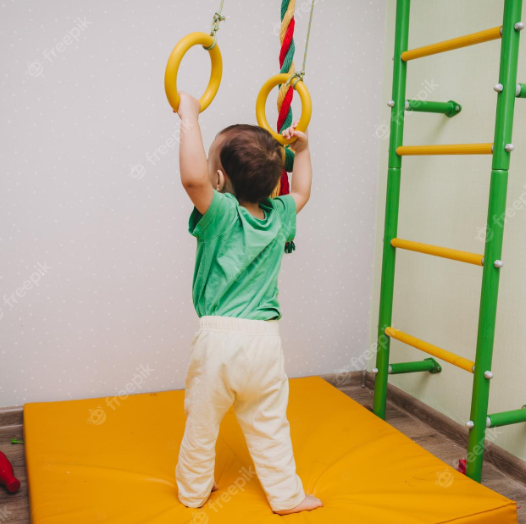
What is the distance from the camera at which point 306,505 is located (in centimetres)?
160

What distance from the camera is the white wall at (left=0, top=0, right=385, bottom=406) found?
218cm

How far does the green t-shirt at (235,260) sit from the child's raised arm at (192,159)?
6cm

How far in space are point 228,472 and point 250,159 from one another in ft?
3.19

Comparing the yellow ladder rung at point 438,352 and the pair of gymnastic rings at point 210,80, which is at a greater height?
the pair of gymnastic rings at point 210,80

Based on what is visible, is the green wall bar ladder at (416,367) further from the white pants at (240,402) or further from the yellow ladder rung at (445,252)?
the white pants at (240,402)

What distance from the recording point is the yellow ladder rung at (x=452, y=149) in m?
1.80

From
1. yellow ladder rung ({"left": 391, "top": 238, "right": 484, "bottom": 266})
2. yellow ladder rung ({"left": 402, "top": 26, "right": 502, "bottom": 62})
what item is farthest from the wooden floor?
yellow ladder rung ({"left": 402, "top": 26, "right": 502, "bottom": 62})

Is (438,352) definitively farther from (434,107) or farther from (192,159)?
(192,159)

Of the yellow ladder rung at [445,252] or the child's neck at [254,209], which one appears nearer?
the child's neck at [254,209]

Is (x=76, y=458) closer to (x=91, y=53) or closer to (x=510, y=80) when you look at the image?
(x=91, y=53)

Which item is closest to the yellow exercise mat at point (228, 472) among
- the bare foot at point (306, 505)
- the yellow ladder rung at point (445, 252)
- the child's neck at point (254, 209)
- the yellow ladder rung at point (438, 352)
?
the bare foot at point (306, 505)

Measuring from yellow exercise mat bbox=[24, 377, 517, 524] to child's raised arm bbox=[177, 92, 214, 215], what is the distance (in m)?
0.85

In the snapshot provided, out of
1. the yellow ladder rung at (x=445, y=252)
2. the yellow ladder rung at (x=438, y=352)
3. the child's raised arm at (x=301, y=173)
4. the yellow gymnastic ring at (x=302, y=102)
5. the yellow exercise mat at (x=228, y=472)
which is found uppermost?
the yellow gymnastic ring at (x=302, y=102)

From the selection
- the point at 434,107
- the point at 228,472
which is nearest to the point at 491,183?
the point at 434,107
